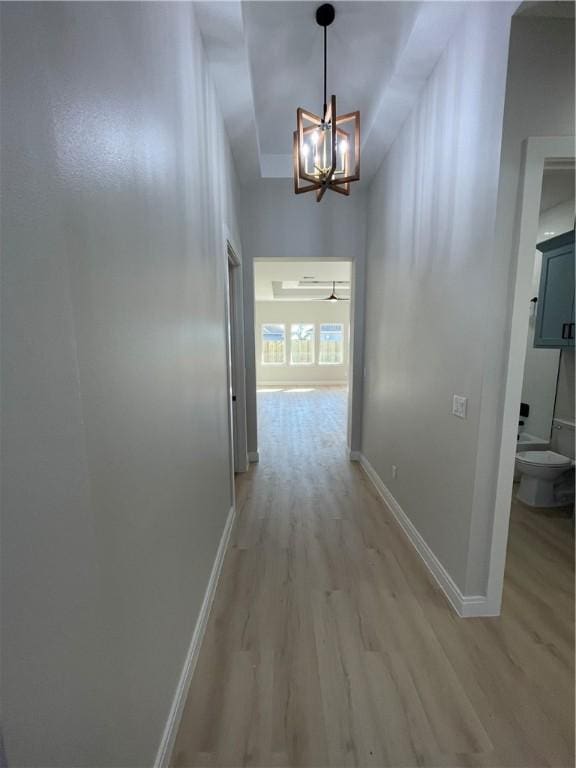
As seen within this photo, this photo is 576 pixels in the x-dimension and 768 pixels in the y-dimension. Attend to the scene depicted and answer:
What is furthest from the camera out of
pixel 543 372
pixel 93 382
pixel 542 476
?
pixel 543 372

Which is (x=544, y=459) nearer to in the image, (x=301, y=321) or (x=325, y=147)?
(x=325, y=147)

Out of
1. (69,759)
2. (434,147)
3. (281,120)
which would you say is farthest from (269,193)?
(69,759)

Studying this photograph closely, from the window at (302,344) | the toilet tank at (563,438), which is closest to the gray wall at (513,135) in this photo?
the toilet tank at (563,438)

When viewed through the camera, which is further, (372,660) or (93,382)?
(372,660)

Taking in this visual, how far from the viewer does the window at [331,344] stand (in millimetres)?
9039

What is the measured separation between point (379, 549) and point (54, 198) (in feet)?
8.19

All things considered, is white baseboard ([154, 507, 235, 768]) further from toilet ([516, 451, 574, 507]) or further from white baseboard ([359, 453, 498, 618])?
toilet ([516, 451, 574, 507])

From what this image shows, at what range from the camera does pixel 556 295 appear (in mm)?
2818

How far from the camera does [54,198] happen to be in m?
0.58

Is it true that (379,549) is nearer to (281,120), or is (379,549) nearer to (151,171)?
(151,171)

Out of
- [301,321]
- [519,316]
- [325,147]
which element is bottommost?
[519,316]

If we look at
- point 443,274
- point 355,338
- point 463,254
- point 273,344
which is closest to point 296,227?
point 355,338

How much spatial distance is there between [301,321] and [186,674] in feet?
26.9

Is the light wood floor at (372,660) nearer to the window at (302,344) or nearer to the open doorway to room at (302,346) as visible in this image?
the open doorway to room at (302,346)
